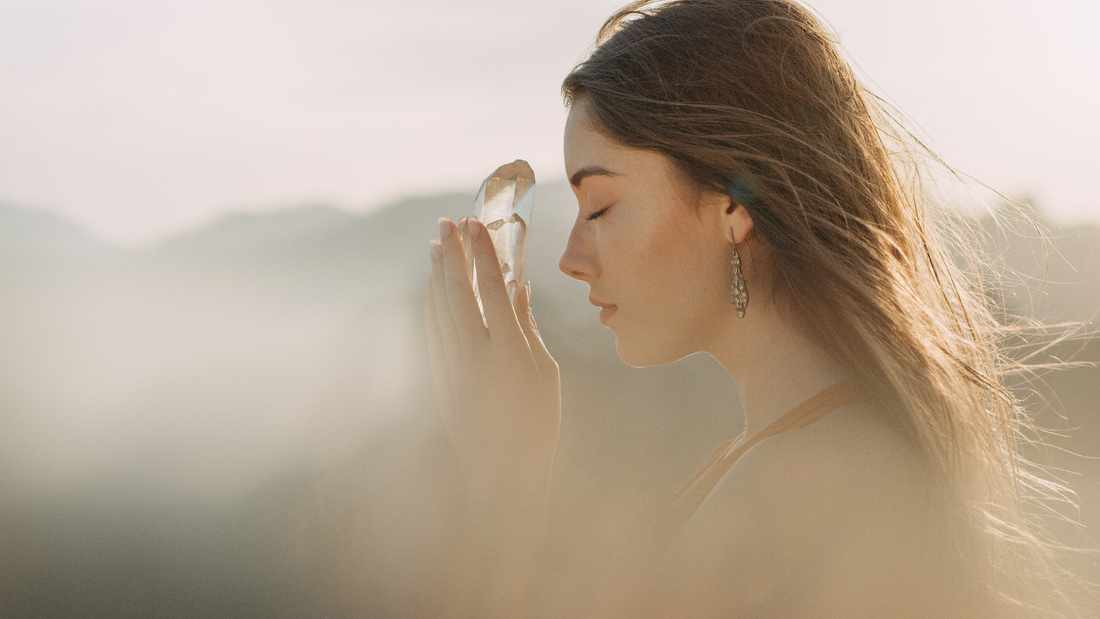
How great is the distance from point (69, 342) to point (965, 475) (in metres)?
19.3

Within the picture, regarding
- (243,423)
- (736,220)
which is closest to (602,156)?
(736,220)

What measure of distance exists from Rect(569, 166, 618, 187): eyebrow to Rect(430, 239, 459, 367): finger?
1.23ft

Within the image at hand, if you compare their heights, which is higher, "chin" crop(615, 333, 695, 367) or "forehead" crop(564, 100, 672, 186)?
"forehead" crop(564, 100, 672, 186)

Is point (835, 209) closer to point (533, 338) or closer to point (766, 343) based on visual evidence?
point (766, 343)

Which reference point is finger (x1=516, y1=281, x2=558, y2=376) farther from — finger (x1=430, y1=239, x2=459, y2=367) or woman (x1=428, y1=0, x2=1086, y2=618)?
finger (x1=430, y1=239, x2=459, y2=367)

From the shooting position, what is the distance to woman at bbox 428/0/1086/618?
1.47 meters

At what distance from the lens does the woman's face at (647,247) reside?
1868 mm

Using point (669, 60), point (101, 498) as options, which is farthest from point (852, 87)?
point (101, 498)

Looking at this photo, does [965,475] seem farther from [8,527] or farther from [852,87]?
[8,527]

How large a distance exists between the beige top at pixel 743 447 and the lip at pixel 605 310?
1.48ft

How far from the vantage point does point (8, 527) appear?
15.2m

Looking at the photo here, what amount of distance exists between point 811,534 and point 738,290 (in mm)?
630

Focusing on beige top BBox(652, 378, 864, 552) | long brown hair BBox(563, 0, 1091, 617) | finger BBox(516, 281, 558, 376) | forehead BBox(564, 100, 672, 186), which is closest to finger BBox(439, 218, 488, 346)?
finger BBox(516, 281, 558, 376)

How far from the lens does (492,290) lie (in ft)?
5.72
